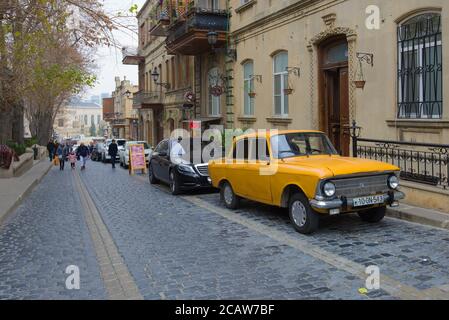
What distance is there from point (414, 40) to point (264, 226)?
212 inches

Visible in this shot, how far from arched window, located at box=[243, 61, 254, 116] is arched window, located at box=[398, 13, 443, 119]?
7657 mm

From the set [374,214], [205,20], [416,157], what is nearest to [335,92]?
[416,157]

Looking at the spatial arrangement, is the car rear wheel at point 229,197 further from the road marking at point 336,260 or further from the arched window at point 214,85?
the arched window at point 214,85

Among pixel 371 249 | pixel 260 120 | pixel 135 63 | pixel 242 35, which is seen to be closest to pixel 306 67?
pixel 260 120

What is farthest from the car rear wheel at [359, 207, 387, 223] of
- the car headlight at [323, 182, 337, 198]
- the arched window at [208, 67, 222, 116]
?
the arched window at [208, 67, 222, 116]

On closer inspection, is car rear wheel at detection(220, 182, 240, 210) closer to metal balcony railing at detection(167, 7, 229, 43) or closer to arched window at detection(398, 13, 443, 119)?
arched window at detection(398, 13, 443, 119)

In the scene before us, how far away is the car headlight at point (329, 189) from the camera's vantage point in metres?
6.99

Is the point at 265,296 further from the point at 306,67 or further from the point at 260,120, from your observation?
the point at 260,120

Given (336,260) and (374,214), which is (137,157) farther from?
(336,260)

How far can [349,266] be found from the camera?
18.5 feet

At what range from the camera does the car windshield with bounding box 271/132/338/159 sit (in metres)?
8.38

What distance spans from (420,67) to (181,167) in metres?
6.16

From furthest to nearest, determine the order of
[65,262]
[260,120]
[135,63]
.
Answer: [135,63]
[260,120]
[65,262]

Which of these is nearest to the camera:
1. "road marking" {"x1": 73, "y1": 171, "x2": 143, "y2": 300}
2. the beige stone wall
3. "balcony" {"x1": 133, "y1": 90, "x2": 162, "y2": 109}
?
"road marking" {"x1": 73, "y1": 171, "x2": 143, "y2": 300}
